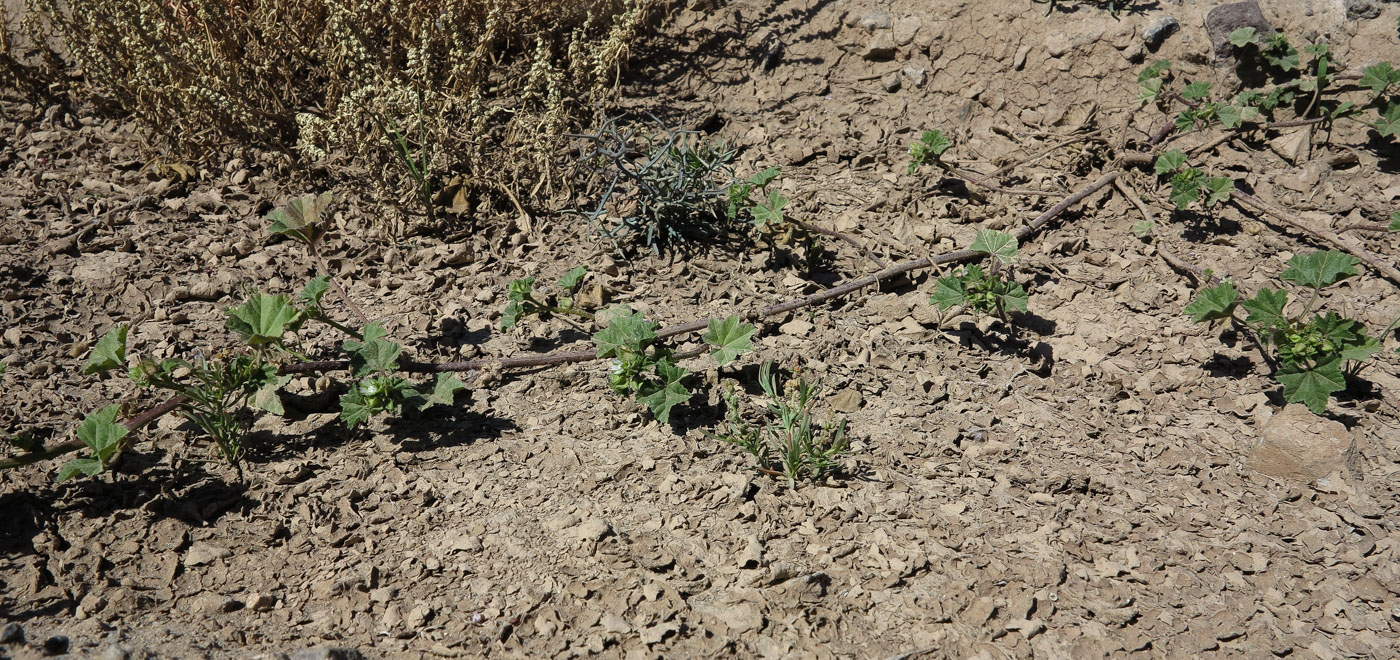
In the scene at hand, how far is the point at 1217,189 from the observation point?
3.62 meters

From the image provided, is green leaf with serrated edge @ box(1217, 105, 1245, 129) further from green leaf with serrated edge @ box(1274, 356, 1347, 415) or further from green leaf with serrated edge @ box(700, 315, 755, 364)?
green leaf with serrated edge @ box(700, 315, 755, 364)

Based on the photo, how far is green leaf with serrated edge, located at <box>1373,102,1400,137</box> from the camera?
12.0 feet

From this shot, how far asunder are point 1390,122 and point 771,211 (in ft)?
8.06

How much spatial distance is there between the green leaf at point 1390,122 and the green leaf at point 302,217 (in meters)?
3.99

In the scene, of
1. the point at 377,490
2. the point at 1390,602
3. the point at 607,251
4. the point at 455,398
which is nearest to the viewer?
the point at 1390,602

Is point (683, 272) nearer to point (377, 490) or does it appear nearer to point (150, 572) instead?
point (377, 490)

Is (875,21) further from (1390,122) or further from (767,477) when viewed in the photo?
(767,477)

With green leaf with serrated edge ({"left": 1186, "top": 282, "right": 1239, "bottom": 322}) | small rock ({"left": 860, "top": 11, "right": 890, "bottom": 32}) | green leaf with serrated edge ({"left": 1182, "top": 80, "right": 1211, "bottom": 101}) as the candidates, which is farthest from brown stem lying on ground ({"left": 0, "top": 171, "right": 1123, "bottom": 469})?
small rock ({"left": 860, "top": 11, "right": 890, "bottom": 32})

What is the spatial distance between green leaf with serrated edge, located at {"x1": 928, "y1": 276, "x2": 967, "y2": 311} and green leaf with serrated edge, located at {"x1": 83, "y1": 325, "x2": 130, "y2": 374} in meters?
2.51

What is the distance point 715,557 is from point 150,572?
1.50m

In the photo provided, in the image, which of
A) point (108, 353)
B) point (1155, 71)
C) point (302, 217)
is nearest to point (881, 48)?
point (1155, 71)

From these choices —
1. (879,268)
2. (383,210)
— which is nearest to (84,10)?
(383,210)

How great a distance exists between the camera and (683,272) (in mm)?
3639

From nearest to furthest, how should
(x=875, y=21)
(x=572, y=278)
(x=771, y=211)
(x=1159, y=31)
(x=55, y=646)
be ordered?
(x=55, y=646)
(x=572, y=278)
(x=771, y=211)
(x=1159, y=31)
(x=875, y=21)
